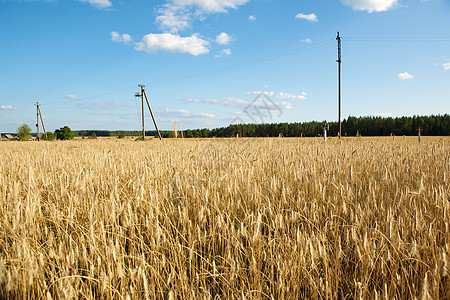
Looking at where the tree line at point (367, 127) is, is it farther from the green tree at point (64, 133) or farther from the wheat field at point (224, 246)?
the wheat field at point (224, 246)

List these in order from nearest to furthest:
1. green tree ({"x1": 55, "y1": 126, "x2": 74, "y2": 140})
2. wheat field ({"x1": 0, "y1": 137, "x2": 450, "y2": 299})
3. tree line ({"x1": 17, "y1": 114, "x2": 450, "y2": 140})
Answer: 1. wheat field ({"x1": 0, "y1": 137, "x2": 450, "y2": 299})
2. tree line ({"x1": 17, "y1": 114, "x2": 450, "y2": 140})
3. green tree ({"x1": 55, "y1": 126, "x2": 74, "y2": 140})

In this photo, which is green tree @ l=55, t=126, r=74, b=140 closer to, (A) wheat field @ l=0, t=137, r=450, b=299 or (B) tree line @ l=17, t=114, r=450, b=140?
(B) tree line @ l=17, t=114, r=450, b=140

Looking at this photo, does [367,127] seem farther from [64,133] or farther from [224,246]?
[64,133]

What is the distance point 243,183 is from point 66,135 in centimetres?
8442

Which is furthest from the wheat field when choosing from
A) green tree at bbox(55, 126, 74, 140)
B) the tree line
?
green tree at bbox(55, 126, 74, 140)

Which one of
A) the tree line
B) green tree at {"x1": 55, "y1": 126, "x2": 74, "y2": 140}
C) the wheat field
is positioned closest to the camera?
the wheat field

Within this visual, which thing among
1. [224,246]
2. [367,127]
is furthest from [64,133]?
[367,127]

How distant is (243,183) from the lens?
2877mm

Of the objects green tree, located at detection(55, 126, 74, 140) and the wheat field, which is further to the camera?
green tree, located at detection(55, 126, 74, 140)

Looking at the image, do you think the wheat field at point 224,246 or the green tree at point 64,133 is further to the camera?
Result: the green tree at point 64,133

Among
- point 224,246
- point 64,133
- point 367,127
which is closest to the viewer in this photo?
point 224,246

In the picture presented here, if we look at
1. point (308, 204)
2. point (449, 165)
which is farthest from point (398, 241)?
point (449, 165)

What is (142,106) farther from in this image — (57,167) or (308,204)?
(308,204)

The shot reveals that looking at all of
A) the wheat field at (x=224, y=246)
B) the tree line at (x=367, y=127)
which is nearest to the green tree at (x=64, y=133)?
the tree line at (x=367, y=127)
